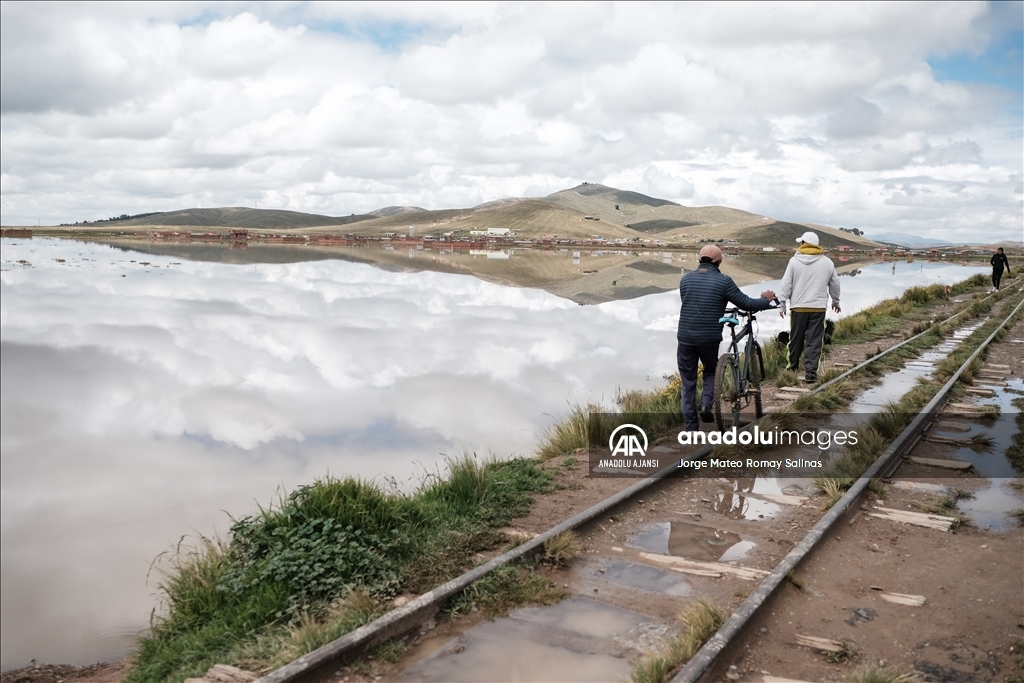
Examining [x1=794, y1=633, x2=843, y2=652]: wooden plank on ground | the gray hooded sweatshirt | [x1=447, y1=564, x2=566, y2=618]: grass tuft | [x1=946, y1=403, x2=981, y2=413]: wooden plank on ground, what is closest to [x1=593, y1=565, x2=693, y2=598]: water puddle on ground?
[x1=447, y1=564, x2=566, y2=618]: grass tuft

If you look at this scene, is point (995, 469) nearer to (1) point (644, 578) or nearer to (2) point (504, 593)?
(1) point (644, 578)

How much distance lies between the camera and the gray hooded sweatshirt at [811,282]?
42.3 feet

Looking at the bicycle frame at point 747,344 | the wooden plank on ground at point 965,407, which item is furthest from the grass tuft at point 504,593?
the wooden plank on ground at point 965,407

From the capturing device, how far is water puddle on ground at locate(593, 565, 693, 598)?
242 inches

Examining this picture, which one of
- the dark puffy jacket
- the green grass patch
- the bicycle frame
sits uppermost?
the dark puffy jacket

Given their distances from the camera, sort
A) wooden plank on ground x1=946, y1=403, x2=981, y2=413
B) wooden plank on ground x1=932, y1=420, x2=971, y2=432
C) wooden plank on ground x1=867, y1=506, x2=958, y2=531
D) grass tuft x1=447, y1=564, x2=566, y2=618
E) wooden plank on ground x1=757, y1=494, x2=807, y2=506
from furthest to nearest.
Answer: wooden plank on ground x1=946, y1=403, x2=981, y2=413
wooden plank on ground x1=932, y1=420, x2=971, y2=432
wooden plank on ground x1=757, y1=494, x2=807, y2=506
wooden plank on ground x1=867, y1=506, x2=958, y2=531
grass tuft x1=447, y1=564, x2=566, y2=618

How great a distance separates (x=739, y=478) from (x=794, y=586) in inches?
123

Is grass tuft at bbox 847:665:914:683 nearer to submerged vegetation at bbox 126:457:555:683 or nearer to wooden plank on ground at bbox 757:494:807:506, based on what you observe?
submerged vegetation at bbox 126:457:555:683

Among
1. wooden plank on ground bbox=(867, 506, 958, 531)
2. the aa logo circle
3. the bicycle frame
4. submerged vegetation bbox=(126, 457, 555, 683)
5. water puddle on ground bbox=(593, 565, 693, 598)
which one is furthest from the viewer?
the bicycle frame

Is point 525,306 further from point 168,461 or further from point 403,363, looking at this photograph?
point 168,461

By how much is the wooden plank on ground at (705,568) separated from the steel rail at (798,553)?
23 cm

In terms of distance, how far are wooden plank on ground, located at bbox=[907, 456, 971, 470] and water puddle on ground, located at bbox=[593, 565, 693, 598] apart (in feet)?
15.6

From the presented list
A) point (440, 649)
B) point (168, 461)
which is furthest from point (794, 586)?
point (168, 461)

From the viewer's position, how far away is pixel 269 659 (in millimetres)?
4887
